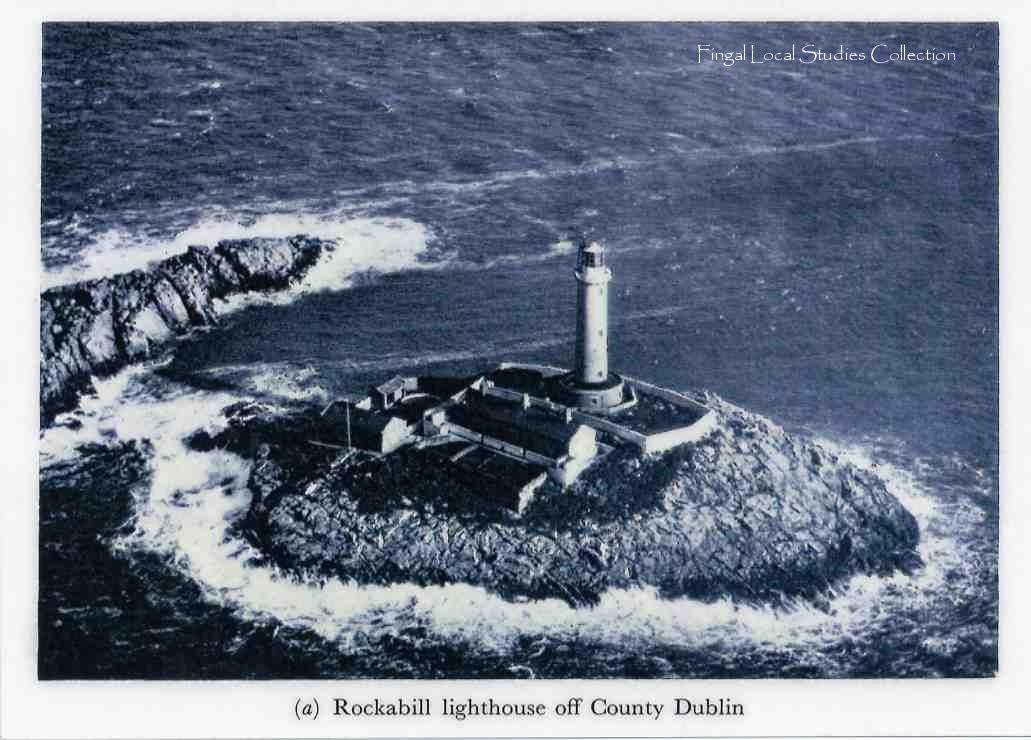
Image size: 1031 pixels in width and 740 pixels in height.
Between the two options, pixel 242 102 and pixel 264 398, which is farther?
pixel 242 102

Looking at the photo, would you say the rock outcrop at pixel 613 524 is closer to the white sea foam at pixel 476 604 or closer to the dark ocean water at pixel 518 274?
the white sea foam at pixel 476 604

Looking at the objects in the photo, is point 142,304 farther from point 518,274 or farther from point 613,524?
point 613,524

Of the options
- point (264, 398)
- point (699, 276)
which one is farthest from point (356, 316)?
point (699, 276)

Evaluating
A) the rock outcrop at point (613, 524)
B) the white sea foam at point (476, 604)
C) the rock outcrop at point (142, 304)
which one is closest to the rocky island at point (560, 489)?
the rock outcrop at point (613, 524)

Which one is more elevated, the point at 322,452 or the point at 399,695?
the point at 322,452

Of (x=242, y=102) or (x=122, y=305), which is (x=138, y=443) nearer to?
(x=122, y=305)

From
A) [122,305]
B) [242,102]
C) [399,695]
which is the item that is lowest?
[399,695]
